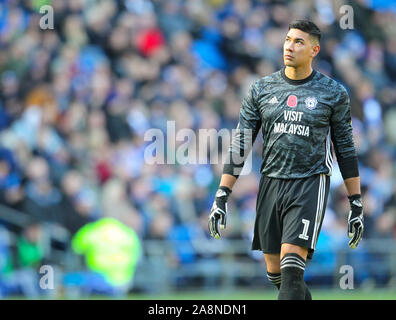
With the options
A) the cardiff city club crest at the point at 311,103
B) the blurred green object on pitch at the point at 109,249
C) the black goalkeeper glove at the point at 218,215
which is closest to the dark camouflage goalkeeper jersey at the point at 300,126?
the cardiff city club crest at the point at 311,103

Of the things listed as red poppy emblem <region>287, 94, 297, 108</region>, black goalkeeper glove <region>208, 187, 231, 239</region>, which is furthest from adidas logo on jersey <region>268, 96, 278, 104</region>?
black goalkeeper glove <region>208, 187, 231, 239</region>

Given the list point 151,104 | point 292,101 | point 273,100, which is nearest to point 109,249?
point 151,104

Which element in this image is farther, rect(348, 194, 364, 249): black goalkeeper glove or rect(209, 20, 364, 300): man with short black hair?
rect(348, 194, 364, 249): black goalkeeper glove

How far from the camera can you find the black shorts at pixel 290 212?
7.58 m

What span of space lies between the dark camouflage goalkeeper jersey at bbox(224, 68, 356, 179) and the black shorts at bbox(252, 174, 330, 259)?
84 millimetres

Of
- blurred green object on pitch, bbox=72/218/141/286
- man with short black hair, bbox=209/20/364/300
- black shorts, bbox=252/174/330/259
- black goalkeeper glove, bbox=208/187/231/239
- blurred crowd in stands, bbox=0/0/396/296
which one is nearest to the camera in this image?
black shorts, bbox=252/174/330/259

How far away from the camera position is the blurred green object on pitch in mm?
13555

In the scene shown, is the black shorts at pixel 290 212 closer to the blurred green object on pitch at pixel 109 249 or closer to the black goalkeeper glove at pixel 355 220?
the black goalkeeper glove at pixel 355 220

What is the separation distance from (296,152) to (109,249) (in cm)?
642

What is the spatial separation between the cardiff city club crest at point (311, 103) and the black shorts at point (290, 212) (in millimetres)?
576

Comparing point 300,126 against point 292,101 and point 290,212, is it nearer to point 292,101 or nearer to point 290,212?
point 292,101

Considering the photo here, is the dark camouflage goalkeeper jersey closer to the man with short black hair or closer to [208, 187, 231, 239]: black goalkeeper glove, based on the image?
the man with short black hair
